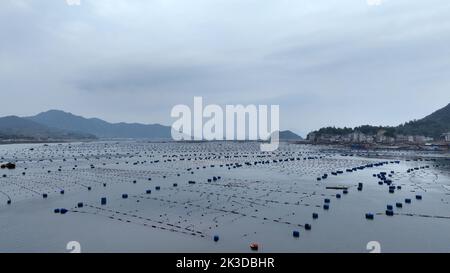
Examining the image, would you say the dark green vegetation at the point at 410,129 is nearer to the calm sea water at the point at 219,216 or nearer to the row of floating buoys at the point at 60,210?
the calm sea water at the point at 219,216

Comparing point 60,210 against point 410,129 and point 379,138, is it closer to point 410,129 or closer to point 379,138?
point 379,138

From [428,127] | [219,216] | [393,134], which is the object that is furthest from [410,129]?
[219,216]

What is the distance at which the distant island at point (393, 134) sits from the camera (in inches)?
5290

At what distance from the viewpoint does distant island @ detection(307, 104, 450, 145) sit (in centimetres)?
13438

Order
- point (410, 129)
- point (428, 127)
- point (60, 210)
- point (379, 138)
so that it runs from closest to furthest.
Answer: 1. point (60, 210)
2. point (379, 138)
3. point (428, 127)
4. point (410, 129)

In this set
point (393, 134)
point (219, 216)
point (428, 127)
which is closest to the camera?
point (219, 216)

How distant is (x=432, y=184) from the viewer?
31.9 metres

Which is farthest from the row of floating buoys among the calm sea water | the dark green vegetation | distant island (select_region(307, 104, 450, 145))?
the dark green vegetation

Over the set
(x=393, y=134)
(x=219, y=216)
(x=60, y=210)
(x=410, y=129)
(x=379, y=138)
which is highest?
(x=410, y=129)

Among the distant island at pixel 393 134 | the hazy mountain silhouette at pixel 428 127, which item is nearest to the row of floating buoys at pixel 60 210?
the distant island at pixel 393 134

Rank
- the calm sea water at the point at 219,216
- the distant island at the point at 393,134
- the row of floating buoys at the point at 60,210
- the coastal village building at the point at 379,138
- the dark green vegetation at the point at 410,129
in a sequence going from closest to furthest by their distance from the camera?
the calm sea water at the point at 219,216, the row of floating buoys at the point at 60,210, the coastal village building at the point at 379,138, the distant island at the point at 393,134, the dark green vegetation at the point at 410,129

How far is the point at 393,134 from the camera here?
140375 mm

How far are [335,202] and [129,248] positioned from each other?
48.5 feet
